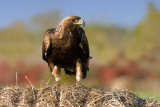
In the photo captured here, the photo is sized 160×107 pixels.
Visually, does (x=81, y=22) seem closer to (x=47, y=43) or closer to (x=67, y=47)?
(x=67, y=47)

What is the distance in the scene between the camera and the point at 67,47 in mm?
8203

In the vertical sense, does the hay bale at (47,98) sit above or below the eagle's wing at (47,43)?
below

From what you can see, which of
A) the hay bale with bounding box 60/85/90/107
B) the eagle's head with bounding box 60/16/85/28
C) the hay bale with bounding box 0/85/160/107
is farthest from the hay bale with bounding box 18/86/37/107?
the eagle's head with bounding box 60/16/85/28

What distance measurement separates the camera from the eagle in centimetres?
816

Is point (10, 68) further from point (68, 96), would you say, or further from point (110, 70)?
point (68, 96)

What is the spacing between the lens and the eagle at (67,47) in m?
8.16

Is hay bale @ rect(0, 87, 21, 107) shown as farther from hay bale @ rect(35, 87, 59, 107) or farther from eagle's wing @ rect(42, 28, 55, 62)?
eagle's wing @ rect(42, 28, 55, 62)

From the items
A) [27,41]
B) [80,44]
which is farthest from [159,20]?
[80,44]

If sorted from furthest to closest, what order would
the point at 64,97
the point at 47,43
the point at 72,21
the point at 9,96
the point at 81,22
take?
the point at 47,43 → the point at 72,21 → the point at 81,22 → the point at 9,96 → the point at 64,97

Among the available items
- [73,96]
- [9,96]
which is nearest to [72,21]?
[73,96]

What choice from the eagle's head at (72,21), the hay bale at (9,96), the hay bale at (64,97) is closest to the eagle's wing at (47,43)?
the eagle's head at (72,21)

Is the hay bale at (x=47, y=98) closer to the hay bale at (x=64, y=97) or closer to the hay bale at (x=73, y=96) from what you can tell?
the hay bale at (x=64, y=97)

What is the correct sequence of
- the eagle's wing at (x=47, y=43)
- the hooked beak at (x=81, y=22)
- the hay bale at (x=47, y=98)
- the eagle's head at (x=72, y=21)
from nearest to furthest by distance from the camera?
the hay bale at (x=47, y=98) → the hooked beak at (x=81, y=22) → the eagle's head at (x=72, y=21) → the eagle's wing at (x=47, y=43)

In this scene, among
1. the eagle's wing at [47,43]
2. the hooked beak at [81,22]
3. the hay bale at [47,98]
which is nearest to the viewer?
the hay bale at [47,98]
